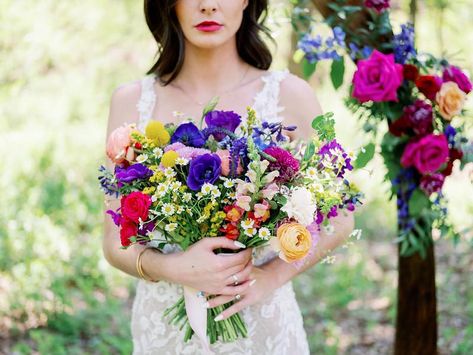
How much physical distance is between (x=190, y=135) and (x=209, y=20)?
537 mm

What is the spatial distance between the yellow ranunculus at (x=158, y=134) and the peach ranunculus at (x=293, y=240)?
0.39 meters

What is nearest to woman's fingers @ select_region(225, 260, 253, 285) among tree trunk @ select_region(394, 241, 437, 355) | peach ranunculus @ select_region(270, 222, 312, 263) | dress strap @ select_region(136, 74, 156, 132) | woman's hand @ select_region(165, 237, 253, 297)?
woman's hand @ select_region(165, 237, 253, 297)

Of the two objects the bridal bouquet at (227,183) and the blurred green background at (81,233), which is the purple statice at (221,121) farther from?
the blurred green background at (81,233)

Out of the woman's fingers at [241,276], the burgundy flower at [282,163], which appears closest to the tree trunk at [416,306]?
the woman's fingers at [241,276]

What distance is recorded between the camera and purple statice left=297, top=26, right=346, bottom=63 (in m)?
2.56

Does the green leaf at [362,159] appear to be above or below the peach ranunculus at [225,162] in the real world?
below

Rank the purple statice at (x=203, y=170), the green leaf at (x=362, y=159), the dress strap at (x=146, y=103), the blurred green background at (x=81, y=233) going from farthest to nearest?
the blurred green background at (x=81, y=233), the dress strap at (x=146, y=103), the green leaf at (x=362, y=159), the purple statice at (x=203, y=170)

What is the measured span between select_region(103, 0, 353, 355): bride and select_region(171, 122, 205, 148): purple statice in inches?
13.9

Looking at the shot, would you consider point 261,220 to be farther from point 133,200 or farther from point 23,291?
point 23,291

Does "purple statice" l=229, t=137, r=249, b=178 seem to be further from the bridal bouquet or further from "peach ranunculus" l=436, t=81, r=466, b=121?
"peach ranunculus" l=436, t=81, r=466, b=121

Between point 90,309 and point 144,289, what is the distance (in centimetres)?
249

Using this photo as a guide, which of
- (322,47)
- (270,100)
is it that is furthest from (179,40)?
(322,47)

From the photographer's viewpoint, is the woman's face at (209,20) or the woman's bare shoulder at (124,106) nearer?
the woman's face at (209,20)

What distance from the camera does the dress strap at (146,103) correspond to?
7.80 feet
